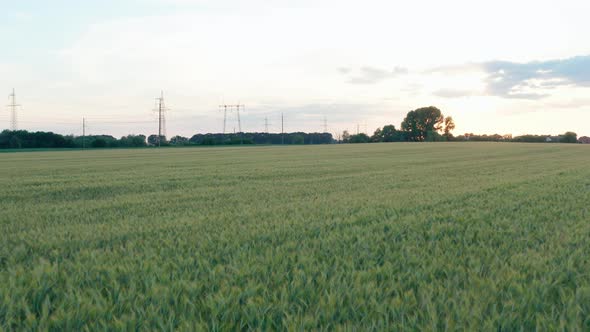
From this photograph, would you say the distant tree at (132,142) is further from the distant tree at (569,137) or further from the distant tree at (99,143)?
the distant tree at (569,137)

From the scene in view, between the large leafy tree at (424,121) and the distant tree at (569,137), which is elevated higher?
the large leafy tree at (424,121)

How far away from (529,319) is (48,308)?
130 inches

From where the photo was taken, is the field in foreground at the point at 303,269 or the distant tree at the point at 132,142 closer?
the field in foreground at the point at 303,269

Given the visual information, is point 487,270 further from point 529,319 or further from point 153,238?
point 153,238

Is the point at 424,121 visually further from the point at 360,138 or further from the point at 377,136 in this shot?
the point at 360,138

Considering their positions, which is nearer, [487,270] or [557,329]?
[557,329]

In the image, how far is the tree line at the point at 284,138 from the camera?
9300 centimetres

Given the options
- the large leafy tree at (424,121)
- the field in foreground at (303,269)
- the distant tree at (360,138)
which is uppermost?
the large leafy tree at (424,121)

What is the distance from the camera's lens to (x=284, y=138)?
122000 mm

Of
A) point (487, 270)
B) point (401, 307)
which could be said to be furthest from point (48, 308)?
point (487, 270)

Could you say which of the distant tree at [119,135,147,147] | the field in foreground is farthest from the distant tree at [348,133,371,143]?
the field in foreground

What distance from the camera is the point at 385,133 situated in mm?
122875

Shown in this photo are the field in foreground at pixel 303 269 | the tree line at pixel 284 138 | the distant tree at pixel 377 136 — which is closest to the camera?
the field in foreground at pixel 303 269

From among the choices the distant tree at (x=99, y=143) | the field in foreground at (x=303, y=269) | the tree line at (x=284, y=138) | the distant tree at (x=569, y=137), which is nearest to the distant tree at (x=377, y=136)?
the tree line at (x=284, y=138)
